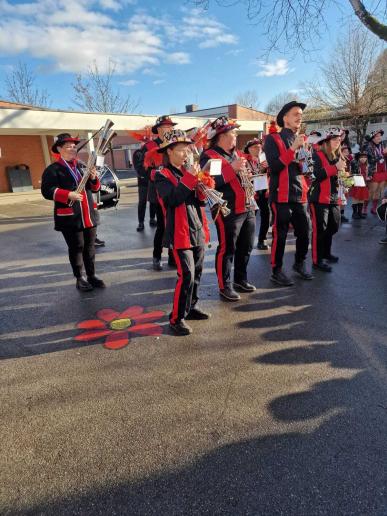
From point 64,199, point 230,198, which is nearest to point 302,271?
point 230,198

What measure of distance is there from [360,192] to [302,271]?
4.76 m

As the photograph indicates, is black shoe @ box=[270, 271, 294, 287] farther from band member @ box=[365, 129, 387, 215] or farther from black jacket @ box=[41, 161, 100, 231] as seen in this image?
band member @ box=[365, 129, 387, 215]

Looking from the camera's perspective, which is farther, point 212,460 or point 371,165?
point 371,165

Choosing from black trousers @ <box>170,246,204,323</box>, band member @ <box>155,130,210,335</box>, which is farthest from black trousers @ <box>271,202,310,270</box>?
black trousers @ <box>170,246,204,323</box>

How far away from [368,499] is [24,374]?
276 centimetres

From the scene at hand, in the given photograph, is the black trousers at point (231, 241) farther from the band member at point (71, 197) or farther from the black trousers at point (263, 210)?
the black trousers at point (263, 210)

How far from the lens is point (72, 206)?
4.46 metres

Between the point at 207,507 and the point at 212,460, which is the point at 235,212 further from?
the point at 207,507

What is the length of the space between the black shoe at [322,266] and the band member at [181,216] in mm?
2518

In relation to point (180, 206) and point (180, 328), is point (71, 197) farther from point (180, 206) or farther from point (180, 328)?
point (180, 328)

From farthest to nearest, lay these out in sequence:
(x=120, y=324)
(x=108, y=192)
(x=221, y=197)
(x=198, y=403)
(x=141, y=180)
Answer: (x=108, y=192) → (x=141, y=180) → (x=120, y=324) → (x=221, y=197) → (x=198, y=403)

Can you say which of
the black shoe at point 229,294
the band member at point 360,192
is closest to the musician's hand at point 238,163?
the black shoe at point 229,294

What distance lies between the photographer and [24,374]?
10.3ft

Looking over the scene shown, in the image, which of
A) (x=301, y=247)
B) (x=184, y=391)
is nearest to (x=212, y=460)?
(x=184, y=391)
